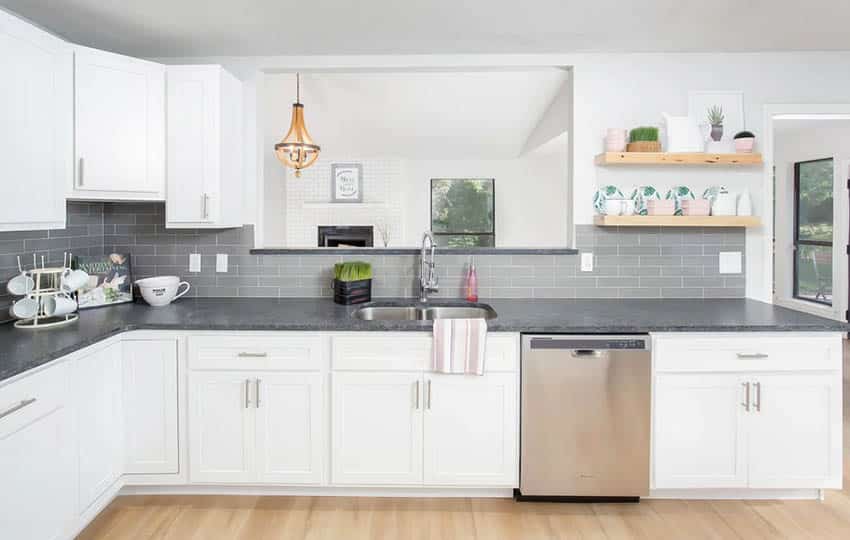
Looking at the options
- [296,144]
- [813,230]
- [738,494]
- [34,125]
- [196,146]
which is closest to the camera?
[34,125]

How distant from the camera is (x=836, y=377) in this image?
2.53 meters

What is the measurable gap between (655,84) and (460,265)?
146 centimetres

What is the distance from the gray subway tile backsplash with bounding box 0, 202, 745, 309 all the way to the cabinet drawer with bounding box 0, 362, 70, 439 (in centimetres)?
127

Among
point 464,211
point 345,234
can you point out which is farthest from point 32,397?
point 464,211

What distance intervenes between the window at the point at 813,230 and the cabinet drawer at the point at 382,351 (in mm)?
6191

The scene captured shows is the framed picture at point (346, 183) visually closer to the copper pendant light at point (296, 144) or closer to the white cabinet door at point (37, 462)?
the copper pendant light at point (296, 144)

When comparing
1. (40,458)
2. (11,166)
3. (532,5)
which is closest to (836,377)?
(532,5)

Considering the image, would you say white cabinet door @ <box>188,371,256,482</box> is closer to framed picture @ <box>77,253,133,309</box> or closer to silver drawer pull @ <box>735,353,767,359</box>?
framed picture @ <box>77,253,133,309</box>

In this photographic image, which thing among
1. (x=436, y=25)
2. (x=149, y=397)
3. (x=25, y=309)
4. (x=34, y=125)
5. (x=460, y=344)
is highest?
(x=436, y=25)

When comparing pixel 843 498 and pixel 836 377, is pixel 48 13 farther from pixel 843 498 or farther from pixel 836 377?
pixel 843 498

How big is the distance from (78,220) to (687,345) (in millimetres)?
3073

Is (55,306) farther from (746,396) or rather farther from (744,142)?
(744,142)

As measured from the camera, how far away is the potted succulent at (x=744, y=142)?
122 inches

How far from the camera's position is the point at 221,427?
2.60 metres
